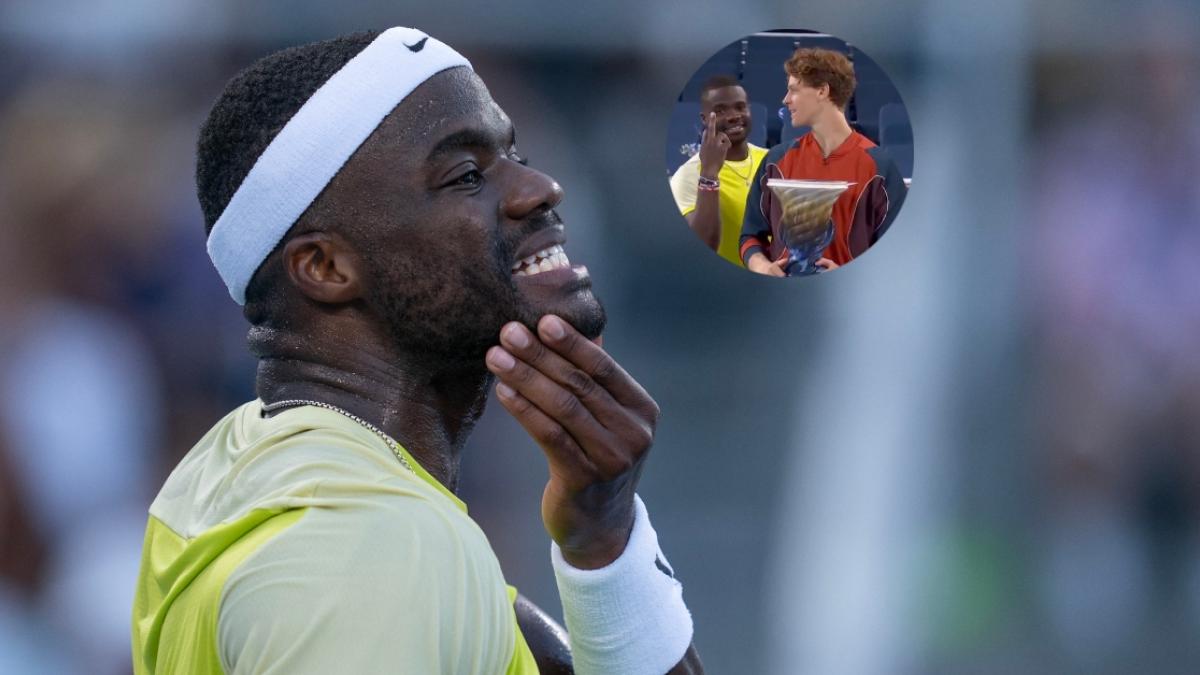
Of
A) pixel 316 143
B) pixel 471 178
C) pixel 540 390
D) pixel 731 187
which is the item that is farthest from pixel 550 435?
pixel 731 187

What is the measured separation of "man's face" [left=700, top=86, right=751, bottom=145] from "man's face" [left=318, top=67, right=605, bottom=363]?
1067 millimetres

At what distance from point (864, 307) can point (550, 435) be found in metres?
3.24

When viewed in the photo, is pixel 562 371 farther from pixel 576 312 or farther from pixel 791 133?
pixel 791 133

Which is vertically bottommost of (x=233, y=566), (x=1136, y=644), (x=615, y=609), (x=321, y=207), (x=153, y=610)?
(x=1136, y=644)

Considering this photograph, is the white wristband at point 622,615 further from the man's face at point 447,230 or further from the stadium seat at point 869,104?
the stadium seat at point 869,104

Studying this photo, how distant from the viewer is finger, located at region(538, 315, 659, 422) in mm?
2074

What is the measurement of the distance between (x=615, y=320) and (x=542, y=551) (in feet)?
2.60

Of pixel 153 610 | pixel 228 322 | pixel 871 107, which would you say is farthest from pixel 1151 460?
pixel 153 610

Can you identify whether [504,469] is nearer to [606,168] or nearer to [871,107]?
[606,168]

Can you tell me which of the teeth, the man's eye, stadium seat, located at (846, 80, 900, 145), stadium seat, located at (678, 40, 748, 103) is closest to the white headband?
the man's eye

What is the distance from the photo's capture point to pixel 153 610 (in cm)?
204

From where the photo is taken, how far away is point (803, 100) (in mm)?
3158

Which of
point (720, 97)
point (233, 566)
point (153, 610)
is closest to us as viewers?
point (233, 566)

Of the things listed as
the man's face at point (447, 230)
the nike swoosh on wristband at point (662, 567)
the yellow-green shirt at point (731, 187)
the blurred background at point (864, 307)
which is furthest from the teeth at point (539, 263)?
the blurred background at point (864, 307)
